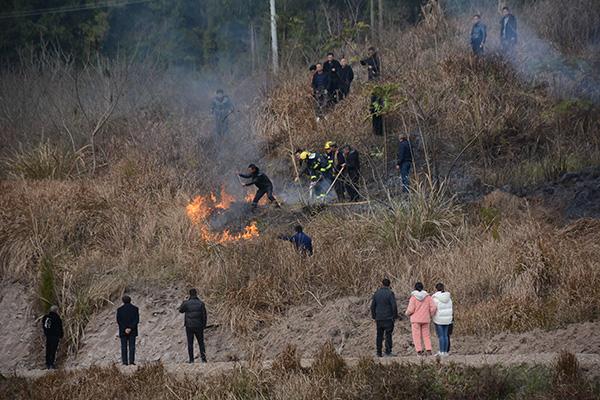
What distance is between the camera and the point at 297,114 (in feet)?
99.9

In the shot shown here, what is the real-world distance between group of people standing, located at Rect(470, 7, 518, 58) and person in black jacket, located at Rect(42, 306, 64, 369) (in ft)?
48.7

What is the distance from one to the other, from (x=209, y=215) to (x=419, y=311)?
953 centimetres

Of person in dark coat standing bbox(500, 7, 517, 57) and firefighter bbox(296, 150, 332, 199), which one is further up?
person in dark coat standing bbox(500, 7, 517, 57)

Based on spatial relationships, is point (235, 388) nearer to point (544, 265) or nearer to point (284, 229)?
point (544, 265)

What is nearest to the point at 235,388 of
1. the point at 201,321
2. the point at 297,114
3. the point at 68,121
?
the point at 201,321

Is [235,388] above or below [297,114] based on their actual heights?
below

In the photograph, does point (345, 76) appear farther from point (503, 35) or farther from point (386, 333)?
point (386, 333)

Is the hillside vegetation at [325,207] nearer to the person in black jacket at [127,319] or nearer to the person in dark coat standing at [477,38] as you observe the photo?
the person in dark coat standing at [477,38]

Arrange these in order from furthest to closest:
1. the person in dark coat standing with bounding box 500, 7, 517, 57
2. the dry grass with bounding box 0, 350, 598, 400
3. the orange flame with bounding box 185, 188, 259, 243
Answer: the person in dark coat standing with bounding box 500, 7, 517, 57 → the orange flame with bounding box 185, 188, 259, 243 → the dry grass with bounding box 0, 350, 598, 400

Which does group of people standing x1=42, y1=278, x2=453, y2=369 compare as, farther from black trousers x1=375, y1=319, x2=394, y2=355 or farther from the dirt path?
the dirt path

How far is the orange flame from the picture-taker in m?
24.5

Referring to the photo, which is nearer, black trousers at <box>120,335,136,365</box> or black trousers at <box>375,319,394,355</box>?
black trousers at <box>375,319,394,355</box>

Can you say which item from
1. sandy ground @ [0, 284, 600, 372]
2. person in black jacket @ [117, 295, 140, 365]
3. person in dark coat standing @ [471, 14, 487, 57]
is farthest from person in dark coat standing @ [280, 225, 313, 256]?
person in dark coat standing @ [471, 14, 487, 57]

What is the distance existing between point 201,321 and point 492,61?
47.7 ft
